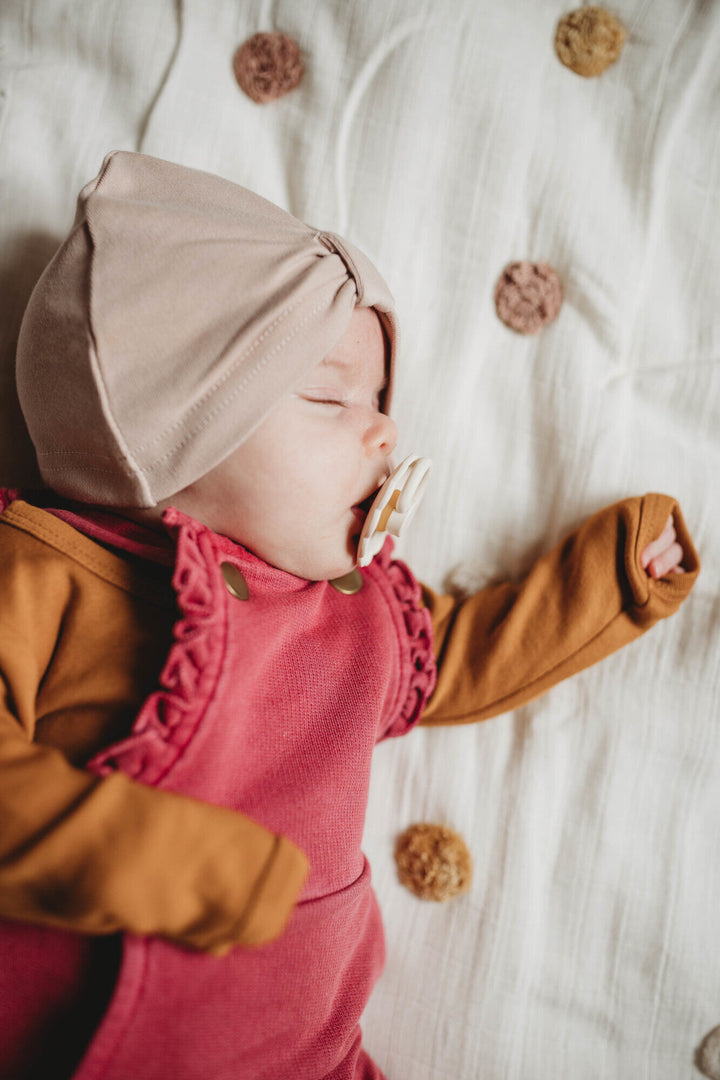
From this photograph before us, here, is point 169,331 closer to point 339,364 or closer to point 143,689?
point 339,364

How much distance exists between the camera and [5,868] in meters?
0.62

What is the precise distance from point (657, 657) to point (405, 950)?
1.68 ft

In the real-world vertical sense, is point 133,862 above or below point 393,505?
below

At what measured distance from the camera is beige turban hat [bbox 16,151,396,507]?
787 mm

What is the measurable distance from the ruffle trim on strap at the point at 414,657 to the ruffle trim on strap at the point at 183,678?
0.97 ft

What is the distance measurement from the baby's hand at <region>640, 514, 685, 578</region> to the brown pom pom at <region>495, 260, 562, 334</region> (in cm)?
33

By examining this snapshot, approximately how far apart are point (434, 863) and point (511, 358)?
697 mm

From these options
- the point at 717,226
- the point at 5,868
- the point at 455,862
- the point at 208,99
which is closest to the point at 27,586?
the point at 5,868

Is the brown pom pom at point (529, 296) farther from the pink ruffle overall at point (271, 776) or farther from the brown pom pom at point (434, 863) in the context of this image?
the brown pom pom at point (434, 863)

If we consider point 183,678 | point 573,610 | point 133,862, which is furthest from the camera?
point 573,610

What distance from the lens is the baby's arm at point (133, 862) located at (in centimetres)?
61

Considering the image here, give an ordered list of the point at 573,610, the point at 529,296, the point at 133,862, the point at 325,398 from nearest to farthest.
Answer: the point at 133,862 → the point at 325,398 → the point at 573,610 → the point at 529,296

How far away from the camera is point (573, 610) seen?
0.99m

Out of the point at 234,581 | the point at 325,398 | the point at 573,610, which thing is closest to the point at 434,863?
the point at 573,610
